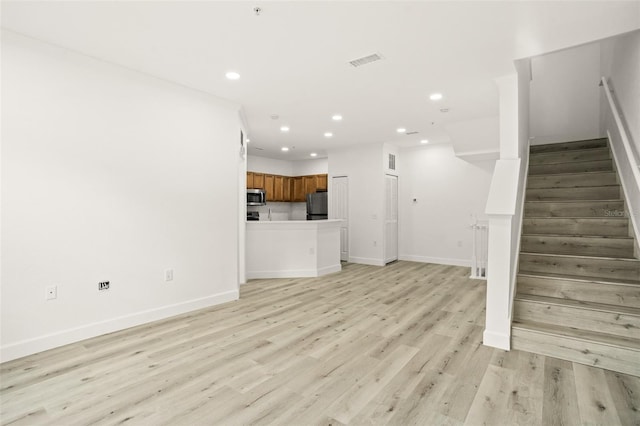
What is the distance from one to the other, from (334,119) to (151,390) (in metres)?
4.32

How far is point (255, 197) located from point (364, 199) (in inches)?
104

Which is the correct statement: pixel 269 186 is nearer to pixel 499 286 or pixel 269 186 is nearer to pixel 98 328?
pixel 98 328

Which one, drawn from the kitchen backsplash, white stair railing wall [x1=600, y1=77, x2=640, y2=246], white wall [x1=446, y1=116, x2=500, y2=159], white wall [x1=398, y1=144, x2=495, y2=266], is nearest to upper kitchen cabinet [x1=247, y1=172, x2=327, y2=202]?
the kitchen backsplash

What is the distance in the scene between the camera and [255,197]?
775 centimetres

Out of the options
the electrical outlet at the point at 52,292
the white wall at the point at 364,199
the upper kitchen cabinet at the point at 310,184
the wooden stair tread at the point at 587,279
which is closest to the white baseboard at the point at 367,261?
the white wall at the point at 364,199

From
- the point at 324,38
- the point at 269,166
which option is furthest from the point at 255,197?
the point at 324,38

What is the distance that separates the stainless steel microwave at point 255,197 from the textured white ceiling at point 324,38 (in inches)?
144

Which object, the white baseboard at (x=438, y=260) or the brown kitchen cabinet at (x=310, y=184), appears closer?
the white baseboard at (x=438, y=260)

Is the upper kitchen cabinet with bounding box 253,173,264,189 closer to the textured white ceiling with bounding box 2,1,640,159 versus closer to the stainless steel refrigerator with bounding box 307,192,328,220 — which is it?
the stainless steel refrigerator with bounding box 307,192,328,220

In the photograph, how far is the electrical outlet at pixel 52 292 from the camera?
9.27 ft

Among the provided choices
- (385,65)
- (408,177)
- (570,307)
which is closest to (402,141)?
(408,177)

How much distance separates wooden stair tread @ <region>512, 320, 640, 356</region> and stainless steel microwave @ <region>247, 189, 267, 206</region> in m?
5.97

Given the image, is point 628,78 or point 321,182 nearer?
point 628,78

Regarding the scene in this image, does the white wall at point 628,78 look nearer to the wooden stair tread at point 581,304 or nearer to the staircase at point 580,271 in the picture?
the staircase at point 580,271
